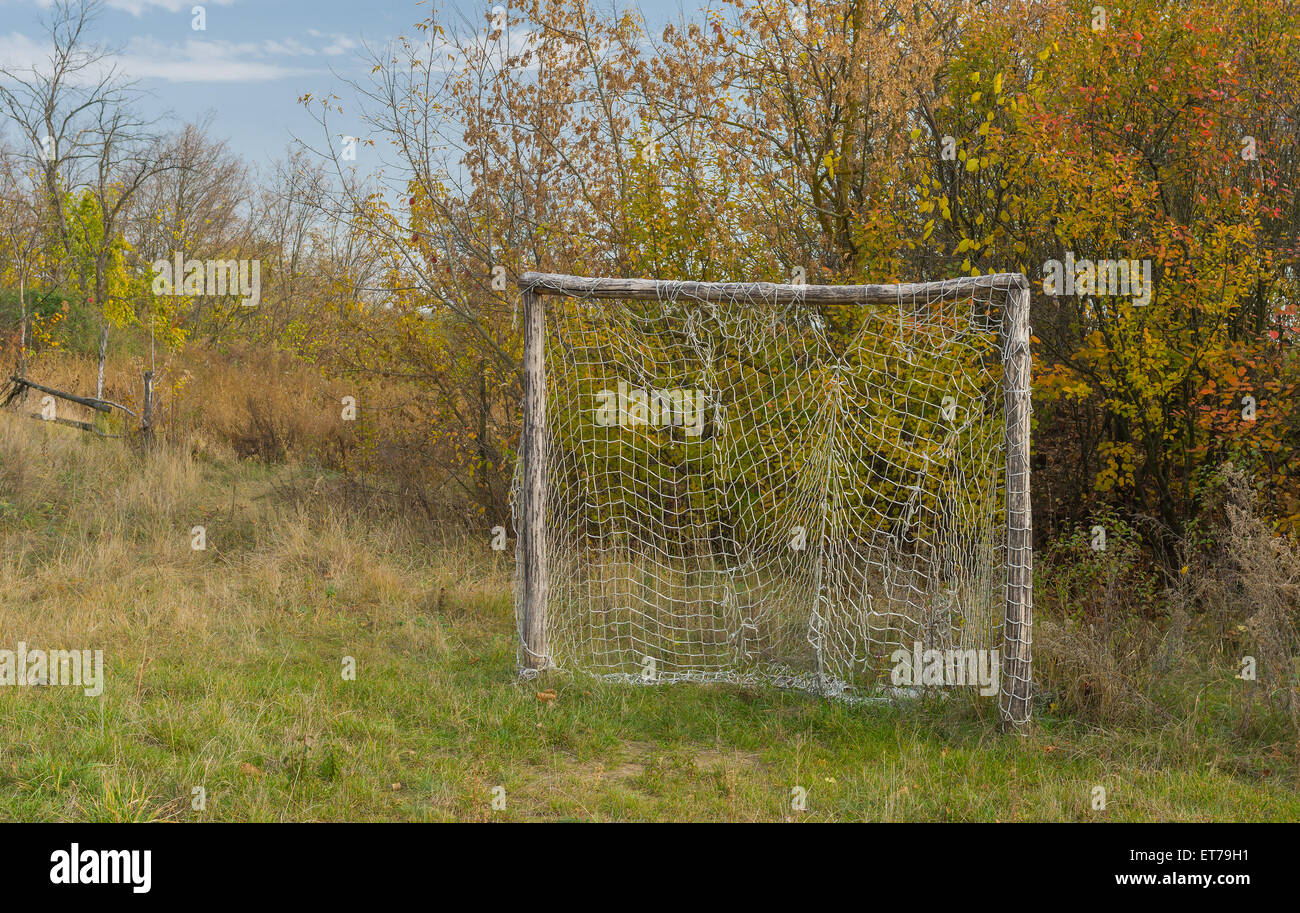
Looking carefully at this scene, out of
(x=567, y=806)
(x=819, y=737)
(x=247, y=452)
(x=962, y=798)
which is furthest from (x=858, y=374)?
(x=247, y=452)

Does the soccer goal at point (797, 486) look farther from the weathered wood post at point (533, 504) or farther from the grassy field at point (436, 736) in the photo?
the grassy field at point (436, 736)

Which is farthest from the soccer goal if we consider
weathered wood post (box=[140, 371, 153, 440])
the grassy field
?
weathered wood post (box=[140, 371, 153, 440])

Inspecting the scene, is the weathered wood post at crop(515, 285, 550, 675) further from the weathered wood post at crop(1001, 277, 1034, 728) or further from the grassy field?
the weathered wood post at crop(1001, 277, 1034, 728)

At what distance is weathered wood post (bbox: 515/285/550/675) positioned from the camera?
21.0 ft

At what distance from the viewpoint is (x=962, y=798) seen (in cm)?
457

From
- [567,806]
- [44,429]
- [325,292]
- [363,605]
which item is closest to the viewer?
[567,806]

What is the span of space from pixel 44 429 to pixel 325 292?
13.8ft

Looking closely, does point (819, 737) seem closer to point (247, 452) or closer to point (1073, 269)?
point (1073, 269)

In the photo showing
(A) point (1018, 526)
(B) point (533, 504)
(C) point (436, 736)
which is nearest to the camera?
(C) point (436, 736)

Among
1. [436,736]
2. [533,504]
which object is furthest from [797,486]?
[436,736]

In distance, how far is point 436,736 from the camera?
5.36 meters

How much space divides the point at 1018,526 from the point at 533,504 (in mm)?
2934

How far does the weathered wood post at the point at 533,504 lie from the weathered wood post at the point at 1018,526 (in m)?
2.79

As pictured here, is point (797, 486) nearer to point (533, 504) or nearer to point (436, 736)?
point (533, 504)
